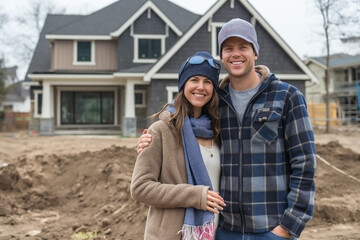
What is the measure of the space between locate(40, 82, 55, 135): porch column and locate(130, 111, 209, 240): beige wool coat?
55.0 feet

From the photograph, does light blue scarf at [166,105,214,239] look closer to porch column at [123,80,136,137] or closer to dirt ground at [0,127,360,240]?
dirt ground at [0,127,360,240]

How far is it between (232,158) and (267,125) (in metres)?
0.32

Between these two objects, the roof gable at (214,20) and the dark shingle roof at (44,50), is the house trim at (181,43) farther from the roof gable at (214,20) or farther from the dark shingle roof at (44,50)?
the dark shingle roof at (44,50)

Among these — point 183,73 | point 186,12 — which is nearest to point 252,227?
point 183,73

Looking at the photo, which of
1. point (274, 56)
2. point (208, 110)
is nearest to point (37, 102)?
point (274, 56)

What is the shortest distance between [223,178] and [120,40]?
676 inches

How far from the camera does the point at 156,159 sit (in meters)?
2.06

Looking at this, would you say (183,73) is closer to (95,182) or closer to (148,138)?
(148,138)

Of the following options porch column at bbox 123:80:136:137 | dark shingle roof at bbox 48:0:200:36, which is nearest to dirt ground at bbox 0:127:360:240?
porch column at bbox 123:80:136:137

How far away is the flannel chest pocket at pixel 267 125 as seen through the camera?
2064mm

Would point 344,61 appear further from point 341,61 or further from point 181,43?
point 181,43

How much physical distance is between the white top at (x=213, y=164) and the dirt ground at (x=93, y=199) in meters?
3.11

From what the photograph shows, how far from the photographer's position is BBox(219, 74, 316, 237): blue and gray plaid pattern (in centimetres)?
199

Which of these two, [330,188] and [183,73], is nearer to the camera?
[183,73]
